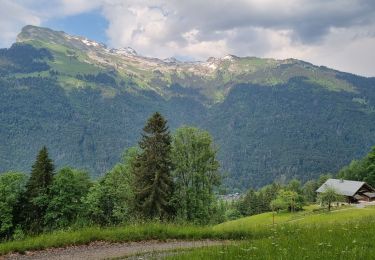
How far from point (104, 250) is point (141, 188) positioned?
34733 mm

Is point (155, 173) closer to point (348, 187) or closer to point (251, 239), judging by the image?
point (251, 239)

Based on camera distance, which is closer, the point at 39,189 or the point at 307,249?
the point at 307,249

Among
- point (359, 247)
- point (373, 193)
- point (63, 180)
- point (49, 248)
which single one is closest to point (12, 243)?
point (49, 248)

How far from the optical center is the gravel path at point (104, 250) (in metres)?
17.4

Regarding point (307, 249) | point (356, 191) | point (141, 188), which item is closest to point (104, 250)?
point (307, 249)

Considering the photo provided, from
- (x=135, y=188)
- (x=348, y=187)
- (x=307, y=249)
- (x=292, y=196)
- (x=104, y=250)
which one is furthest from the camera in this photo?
(x=348, y=187)

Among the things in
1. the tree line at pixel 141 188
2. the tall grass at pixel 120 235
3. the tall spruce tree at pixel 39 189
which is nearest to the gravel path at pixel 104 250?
the tall grass at pixel 120 235

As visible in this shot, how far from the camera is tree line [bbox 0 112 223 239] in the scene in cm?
5316

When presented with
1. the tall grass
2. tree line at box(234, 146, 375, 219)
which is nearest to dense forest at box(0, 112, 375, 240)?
the tall grass

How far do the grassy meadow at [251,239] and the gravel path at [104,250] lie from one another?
1.33ft

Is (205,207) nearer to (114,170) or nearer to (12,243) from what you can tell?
(114,170)

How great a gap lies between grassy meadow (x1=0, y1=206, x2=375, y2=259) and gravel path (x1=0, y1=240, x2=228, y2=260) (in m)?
0.41

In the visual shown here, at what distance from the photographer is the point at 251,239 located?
20250mm

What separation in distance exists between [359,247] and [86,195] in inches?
2497
